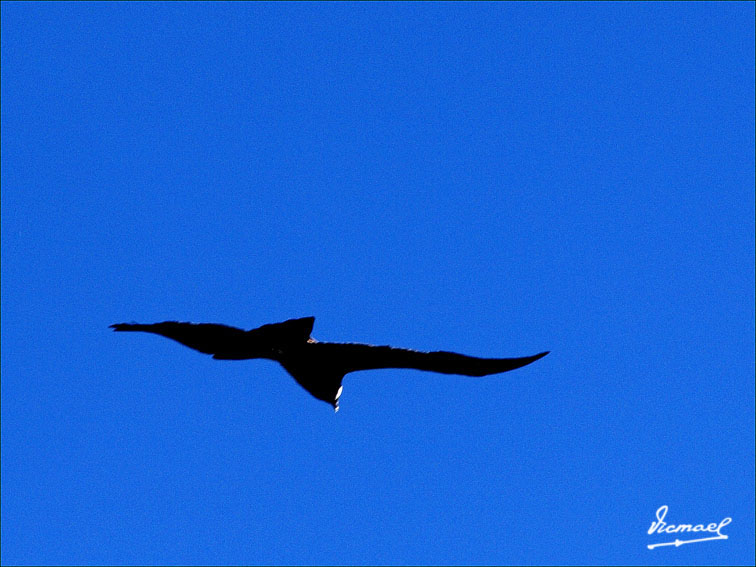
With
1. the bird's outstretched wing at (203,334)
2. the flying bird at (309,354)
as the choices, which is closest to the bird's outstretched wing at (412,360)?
the flying bird at (309,354)

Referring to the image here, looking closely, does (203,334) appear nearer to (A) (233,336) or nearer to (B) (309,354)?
(A) (233,336)

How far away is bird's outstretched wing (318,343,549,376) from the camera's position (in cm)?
1106

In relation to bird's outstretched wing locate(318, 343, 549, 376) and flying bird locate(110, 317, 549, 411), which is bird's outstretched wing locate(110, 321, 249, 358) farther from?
bird's outstretched wing locate(318, 343, 549, 376)

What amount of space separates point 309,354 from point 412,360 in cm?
130

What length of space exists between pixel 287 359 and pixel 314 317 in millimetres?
990

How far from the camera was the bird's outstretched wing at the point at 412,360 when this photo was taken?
36.3ft

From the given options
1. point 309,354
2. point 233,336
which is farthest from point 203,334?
point 309,354

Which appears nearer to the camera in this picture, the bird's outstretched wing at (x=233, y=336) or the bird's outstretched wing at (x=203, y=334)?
the bird's outstretched wing at (x=233, y=336)

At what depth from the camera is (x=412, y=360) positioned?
37.6 feet

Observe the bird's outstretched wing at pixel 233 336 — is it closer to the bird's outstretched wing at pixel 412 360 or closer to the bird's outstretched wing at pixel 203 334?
the bird's outstretched wing at pixel 203 334

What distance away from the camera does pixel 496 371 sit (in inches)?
440

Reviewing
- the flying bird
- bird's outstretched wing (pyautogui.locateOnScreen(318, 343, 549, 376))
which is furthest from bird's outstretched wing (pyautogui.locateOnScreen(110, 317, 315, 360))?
bird's outstretched wing (pyautogui.locateOnScreen(318, 343, 549, 376))

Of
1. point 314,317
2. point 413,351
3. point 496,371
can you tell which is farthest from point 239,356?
point 496,371

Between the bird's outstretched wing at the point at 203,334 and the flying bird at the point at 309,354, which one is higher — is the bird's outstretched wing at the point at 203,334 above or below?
above
